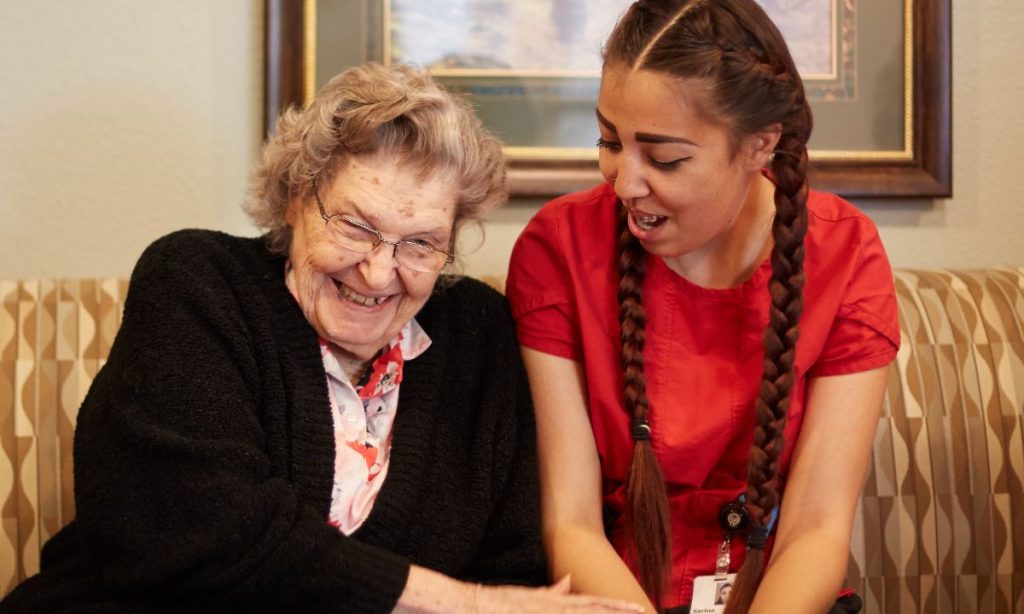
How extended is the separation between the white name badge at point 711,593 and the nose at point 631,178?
0.58 m

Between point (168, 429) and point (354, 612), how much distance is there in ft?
1.05

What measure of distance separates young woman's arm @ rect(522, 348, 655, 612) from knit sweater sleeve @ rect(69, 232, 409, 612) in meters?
0.28

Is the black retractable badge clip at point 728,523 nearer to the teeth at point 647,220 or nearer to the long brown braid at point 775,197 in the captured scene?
the long brown braid at point 775,197

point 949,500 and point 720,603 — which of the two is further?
point 949,500

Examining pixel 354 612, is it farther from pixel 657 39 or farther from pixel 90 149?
pixel 90 149

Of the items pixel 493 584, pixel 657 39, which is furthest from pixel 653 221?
pixel 493 584

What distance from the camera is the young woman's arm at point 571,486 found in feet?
4.92

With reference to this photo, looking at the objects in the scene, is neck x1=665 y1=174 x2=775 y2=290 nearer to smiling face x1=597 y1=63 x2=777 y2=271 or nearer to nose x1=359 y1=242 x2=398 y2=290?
smiling face x1=597 y1=63 x2=777 y2=271

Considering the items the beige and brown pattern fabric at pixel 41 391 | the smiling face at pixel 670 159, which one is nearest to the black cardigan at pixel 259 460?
the beige and brown pattern fabric at pixel 41 391

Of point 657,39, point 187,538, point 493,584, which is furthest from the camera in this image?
point 493,584

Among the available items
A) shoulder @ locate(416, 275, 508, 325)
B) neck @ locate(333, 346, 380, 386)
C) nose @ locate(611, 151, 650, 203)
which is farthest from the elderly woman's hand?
nose @ locate(611, 151, 650, 203)

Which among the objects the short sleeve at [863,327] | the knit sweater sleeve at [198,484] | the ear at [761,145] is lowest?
the knit sweater sleeve at [198,484]

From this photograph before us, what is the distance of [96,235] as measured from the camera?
2.01 m

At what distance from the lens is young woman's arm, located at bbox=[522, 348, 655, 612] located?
150cm
